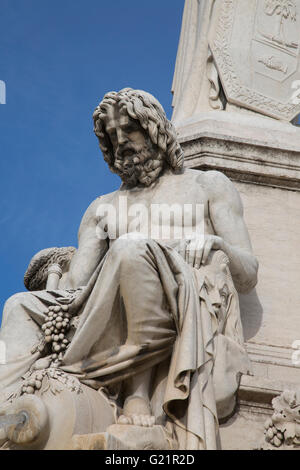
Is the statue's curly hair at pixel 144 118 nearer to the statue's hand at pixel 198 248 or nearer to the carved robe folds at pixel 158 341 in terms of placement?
the statue's hand at pixel 198 248

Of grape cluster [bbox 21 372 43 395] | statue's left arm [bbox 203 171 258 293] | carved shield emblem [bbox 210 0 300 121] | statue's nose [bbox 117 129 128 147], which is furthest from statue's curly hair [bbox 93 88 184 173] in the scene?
grape cluster [bbox 21 372 43 395]

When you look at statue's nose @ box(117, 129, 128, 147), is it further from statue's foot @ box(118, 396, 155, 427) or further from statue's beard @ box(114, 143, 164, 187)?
statue's foot @ box(118, 396, 155, 427)

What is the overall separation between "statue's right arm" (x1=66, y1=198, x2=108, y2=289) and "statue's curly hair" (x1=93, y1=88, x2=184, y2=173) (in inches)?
21.7

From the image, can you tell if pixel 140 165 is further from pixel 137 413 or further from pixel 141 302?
pixel 137 413

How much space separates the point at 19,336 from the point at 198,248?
4.41 ft

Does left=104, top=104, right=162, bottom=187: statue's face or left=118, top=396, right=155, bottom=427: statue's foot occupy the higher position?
left=104, top=104, right=162, bottom=187: statue's face

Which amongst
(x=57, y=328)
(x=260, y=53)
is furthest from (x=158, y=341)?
(x=260, y=53)

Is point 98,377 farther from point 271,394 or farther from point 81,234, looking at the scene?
point 81,234

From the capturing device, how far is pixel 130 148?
25.6ft

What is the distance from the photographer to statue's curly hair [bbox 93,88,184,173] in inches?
302

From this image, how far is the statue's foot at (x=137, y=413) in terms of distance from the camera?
6.45m

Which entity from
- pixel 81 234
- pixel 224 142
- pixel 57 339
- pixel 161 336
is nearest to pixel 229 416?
pixel 161 336

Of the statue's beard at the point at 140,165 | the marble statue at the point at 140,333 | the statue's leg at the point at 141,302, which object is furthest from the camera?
the statue's beard at the point at 140,165

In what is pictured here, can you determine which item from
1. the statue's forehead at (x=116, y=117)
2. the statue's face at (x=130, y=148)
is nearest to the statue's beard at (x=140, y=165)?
the statue's face at (x=130, y=148)
